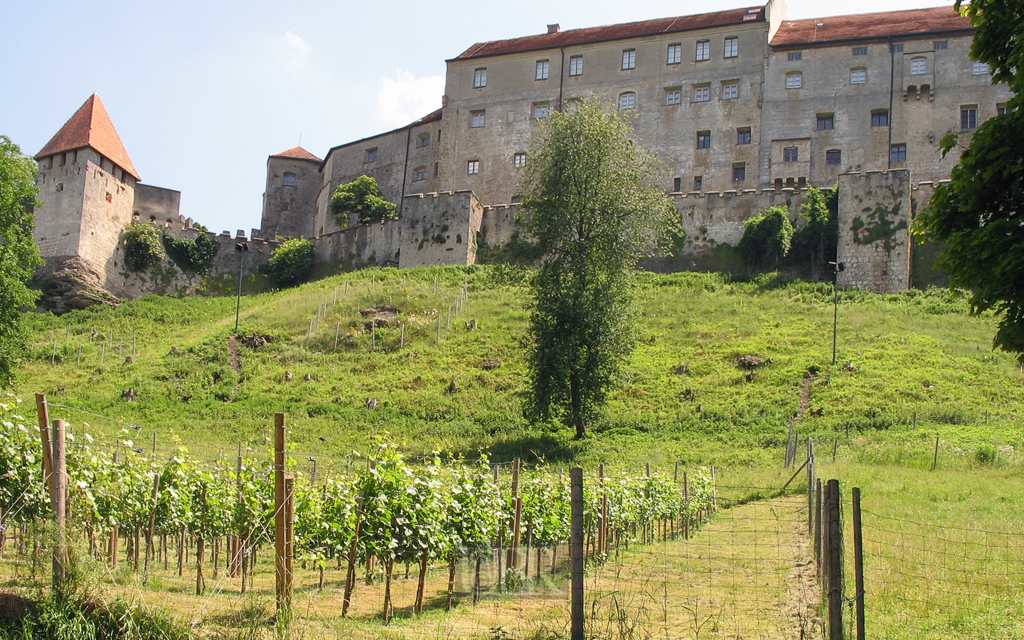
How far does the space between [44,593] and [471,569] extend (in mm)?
5692

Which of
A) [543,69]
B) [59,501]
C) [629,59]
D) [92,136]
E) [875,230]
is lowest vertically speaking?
[59,501]

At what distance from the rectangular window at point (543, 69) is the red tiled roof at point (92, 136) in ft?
79.3

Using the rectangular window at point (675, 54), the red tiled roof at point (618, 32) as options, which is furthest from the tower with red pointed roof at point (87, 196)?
the rectangular window at point (675, 54)

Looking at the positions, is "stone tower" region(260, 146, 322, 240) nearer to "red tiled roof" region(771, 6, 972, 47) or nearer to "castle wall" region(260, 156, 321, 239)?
"castle wall" region(260, 156, 321, 239)

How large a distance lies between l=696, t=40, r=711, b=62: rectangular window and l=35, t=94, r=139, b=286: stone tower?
3267 cm

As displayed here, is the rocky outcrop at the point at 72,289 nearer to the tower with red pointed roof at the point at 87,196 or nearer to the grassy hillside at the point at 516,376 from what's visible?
the tower with red pointed roof at the point at 87,196

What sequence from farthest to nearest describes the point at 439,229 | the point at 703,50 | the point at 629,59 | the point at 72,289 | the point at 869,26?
the point at 629,59
the point at 703,50
the point at 869,26
the point at 439,229
the point at 72,289

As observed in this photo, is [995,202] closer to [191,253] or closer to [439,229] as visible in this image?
[439,229]

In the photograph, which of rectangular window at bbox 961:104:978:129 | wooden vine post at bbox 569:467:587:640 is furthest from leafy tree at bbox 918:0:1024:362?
rectangular window at bbox 961:104:978:129

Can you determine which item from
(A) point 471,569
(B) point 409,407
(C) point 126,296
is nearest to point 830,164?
(B) point 409,407

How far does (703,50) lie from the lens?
59781mm

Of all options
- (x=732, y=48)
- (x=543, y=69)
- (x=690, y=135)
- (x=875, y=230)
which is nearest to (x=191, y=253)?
(x=543, y=69)

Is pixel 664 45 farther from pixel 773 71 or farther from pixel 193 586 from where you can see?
pixel 193 586

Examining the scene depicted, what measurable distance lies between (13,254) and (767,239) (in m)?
31.6
